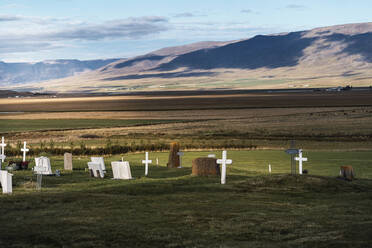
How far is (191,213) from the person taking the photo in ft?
62.0

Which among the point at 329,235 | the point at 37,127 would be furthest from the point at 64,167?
the point at 37,127

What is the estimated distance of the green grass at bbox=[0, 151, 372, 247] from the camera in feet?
50.5

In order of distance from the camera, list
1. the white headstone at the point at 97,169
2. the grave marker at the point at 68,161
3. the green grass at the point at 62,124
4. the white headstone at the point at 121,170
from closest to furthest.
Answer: the white headstone at the point at 121,170 → the white headstone at the point at 97,169 → the grave marker at the point at 68,161 → the green grass at the point at 62,124

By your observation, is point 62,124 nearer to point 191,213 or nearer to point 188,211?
point 188,211

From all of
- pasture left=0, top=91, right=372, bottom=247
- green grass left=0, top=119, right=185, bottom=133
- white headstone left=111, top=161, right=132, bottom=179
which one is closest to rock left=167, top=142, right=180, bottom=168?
pasture left=0, top=91, right=372, bottom=247

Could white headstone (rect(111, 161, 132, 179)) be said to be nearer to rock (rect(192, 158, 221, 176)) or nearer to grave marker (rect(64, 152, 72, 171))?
rock (rect(192, 158, 221, 176))

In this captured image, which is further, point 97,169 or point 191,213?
point 97,169

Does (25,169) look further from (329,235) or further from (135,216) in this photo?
(329,235)

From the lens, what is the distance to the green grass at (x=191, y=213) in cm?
1539

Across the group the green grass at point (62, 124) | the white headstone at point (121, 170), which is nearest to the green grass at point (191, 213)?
the white headstone at point (121, 170)

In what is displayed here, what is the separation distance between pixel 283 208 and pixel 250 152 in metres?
31.4

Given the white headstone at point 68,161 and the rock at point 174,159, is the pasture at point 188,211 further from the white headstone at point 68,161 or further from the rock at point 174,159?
the rock at point 174,159

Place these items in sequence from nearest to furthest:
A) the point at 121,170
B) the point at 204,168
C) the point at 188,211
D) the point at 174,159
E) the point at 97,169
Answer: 1. the point at 188,211
2. the point at 204,168
3. the point at 121,170
4. the point at 97,169
5. the point at 174,159

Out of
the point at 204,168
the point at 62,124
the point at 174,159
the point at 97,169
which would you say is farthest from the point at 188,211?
the point at 62,124
